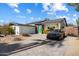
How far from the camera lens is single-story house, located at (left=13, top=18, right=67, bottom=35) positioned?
5.01 meters

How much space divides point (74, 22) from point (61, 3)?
0.46 meters

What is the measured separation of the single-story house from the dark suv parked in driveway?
9cm

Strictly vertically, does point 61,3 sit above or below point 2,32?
above

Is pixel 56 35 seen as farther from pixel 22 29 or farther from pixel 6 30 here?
pixel 6 30

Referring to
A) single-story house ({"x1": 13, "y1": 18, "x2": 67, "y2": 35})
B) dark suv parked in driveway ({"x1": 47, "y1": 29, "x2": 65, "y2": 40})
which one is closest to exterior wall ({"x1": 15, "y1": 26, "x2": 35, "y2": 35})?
single-story house ({"x1": 13, "y1": 18, "x2": 67, "y2": 35})

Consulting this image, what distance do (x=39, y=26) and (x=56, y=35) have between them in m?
0.39

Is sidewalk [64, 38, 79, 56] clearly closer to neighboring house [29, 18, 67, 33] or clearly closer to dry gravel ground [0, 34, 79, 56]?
dry gravel ground [0, 34, 79, 56]

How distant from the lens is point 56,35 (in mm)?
5066

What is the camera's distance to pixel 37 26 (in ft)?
16.9

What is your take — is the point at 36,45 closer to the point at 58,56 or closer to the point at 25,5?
the point at 58,56

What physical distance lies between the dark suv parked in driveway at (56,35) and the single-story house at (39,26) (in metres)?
0.09

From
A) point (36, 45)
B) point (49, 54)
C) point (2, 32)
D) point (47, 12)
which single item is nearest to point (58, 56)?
point (49, 54)

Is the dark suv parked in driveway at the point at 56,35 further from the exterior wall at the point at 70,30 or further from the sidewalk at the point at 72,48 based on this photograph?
the sidewalk at the point at 72,48

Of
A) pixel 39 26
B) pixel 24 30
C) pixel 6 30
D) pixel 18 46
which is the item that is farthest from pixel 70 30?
pixel 6 30
